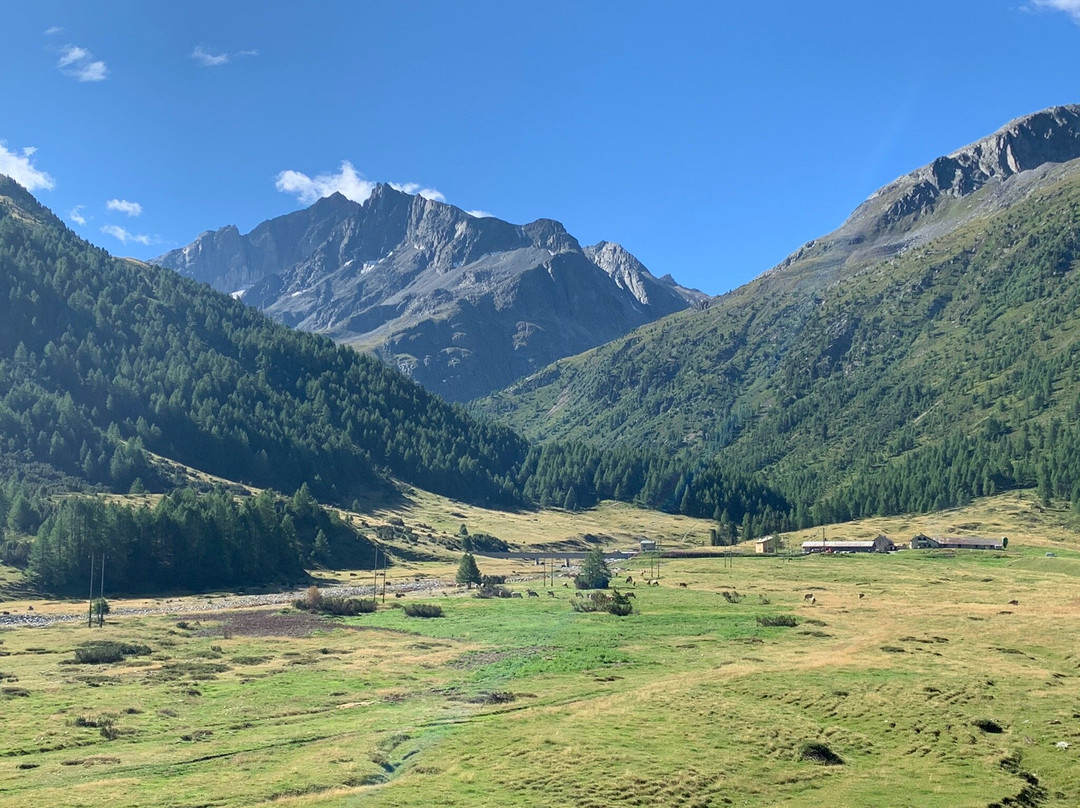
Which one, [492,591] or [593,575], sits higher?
[593,575]

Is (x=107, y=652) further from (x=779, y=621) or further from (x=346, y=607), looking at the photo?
(x=779, y=621)

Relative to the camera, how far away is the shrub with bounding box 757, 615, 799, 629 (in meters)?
101

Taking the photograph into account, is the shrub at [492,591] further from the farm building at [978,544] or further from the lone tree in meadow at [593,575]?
the farm building at [978,544]

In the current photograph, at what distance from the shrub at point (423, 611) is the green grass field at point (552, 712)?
638cm

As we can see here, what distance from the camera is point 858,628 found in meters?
99.8

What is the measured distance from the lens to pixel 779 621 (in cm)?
10244

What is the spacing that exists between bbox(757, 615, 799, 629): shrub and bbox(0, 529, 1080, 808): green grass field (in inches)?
71.1

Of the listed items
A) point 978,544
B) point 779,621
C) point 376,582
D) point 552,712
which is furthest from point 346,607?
point 978,544

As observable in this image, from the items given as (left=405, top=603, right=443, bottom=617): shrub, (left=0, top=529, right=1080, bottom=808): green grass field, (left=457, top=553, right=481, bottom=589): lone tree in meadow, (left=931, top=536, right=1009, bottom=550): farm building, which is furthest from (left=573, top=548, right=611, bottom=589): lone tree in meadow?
(left=931, top=536, right=1009, bottom=550): farm building

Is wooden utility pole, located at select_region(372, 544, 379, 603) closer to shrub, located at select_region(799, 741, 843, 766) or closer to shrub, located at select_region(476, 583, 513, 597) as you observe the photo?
shrub, located at select_region(476, 583, 513, 597)

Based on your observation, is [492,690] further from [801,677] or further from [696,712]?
[801,677]

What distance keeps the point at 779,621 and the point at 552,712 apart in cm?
5075

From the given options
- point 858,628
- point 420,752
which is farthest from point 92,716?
point 858,628

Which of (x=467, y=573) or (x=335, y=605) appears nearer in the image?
(x=335, y=605)
